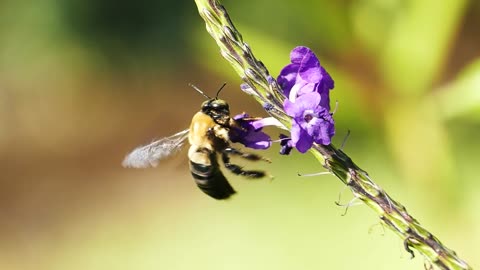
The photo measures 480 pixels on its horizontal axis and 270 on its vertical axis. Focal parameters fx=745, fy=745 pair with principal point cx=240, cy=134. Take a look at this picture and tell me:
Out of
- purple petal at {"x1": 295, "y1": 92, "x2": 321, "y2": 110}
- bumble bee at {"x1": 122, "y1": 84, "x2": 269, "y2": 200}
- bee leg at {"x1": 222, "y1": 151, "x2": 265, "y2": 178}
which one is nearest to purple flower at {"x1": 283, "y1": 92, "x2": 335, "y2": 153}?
purple petal at {"x1": 295, "y1": 92, "x2": 321, "y2": 110}

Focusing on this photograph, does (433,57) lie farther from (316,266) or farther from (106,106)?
(106,106)

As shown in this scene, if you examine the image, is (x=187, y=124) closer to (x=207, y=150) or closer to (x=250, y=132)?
(x=207, y=150)

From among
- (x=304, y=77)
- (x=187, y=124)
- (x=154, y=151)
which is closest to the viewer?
(x=304, y=77)

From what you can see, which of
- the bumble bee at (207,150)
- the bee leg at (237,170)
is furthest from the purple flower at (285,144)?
the bee leg at (237,170)

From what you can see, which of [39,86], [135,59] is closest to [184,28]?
[135,59]

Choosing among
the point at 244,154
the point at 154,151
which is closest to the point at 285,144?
the point at 244,154

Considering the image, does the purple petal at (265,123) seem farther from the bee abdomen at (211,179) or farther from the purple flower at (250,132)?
the bee abdomen at (211,179)

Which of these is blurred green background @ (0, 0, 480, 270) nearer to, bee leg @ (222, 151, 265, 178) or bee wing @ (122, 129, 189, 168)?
bee wing @ (122, 129, 189, 168)
